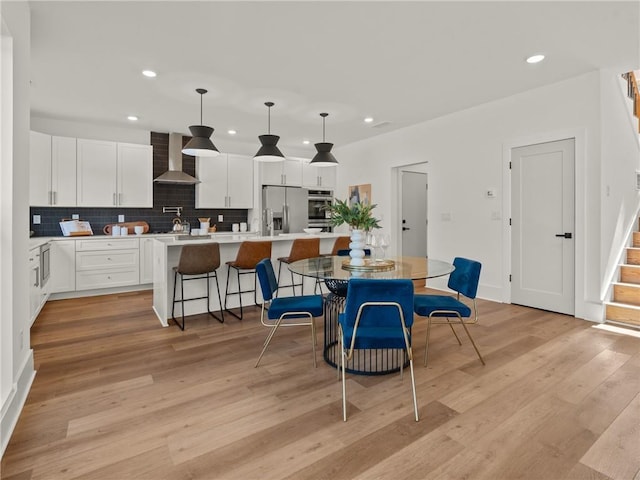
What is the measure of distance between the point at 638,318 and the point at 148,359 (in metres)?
4.73

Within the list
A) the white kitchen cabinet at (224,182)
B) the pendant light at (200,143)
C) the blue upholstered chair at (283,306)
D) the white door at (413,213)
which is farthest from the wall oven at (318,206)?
the blue upholstered chair at (283,306)

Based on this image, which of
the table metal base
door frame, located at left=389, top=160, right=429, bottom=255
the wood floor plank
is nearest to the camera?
the wood floor plank

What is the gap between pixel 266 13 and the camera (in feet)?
8.87

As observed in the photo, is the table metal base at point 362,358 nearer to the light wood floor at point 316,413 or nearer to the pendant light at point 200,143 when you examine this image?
the light wood floor at point 316,413

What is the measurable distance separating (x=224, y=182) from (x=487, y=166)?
14.7 ft

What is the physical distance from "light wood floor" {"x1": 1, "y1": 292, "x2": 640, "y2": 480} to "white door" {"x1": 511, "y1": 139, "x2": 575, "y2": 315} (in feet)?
2.99

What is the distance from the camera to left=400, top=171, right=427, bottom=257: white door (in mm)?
6725

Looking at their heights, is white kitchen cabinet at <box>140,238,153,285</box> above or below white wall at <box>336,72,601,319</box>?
below

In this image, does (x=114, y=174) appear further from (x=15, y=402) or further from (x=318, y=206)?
(x=15, y=402)

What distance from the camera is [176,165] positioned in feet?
20.1

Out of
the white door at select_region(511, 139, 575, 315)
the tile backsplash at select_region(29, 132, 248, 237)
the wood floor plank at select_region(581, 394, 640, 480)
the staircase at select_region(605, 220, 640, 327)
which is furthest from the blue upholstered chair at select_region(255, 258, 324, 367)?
the tile backsplash at select_region(29, 132, 248, 237)

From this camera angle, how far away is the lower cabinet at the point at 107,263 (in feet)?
17.1

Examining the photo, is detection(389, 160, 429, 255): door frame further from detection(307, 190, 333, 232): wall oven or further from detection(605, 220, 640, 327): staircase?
detection(605, 220, 640, 327): staircase

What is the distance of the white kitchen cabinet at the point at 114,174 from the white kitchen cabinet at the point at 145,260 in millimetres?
707
